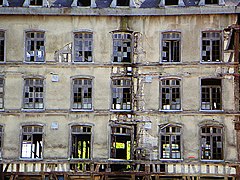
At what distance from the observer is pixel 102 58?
84.9 feet

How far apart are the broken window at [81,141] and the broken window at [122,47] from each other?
4.47m

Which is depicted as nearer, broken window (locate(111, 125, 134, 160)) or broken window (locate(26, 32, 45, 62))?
broken window (locate(111, 125, 134, 160))

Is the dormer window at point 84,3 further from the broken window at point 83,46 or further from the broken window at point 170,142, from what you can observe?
the broken window at point 170,142

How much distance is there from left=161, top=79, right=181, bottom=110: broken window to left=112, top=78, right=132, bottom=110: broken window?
1920mm

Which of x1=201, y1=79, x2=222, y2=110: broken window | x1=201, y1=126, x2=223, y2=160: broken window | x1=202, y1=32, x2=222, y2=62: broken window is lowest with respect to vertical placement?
x1=201, y1=126, x2=223, y2=160: broken window

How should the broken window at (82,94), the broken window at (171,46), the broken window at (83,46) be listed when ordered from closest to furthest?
the broken window at (82,94) < the broken window at (171,46) < the broken window at (83,46)

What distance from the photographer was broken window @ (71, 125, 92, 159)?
25.3 metres

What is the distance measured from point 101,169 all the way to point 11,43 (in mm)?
9126

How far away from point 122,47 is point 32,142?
763cm

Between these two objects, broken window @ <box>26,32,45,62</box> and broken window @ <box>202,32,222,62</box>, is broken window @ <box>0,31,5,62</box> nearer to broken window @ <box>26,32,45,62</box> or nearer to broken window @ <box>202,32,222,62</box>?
broken window @ <box>26,32,45,62</box>

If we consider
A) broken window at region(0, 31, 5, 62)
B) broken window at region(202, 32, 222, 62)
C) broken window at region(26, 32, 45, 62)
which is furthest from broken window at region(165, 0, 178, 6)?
broken window at region(0, 31, 5, 62)

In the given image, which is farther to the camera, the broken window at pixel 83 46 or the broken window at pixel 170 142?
the broken window at pixel 83 46

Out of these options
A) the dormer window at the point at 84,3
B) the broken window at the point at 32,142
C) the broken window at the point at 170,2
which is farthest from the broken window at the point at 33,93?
the broken window at the point at 170,2

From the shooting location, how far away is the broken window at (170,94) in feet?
83.3
